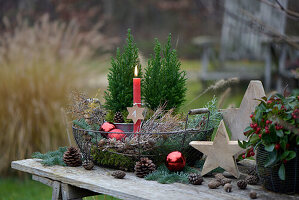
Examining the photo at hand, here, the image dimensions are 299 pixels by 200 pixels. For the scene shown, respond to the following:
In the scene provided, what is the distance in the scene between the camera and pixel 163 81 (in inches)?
69.3

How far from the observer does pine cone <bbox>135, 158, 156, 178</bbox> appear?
143 centimetres

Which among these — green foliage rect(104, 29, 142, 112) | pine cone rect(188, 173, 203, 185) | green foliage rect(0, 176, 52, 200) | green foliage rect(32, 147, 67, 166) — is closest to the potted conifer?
green foliage rect(104, 29, 142, 112)

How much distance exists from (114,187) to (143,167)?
172 millimetres

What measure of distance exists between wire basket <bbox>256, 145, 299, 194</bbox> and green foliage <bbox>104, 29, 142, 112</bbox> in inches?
27.9

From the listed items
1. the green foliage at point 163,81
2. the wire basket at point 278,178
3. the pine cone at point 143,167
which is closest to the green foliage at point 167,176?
the pine cone at point 143,167

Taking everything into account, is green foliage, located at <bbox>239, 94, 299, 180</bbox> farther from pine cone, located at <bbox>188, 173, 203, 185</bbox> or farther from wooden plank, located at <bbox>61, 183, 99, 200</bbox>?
wooden plank, located at <bbox>61, 183, 99, 200</bbox>

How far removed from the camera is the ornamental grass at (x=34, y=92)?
128 inches

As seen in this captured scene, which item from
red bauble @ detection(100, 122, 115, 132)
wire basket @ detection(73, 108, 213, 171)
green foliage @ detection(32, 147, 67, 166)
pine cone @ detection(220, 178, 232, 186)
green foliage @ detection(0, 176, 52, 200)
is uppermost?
red bauble @ detection(100, 122, 115, 132)

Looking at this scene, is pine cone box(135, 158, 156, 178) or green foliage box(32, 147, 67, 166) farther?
green foliage box(32, 147, 67, 166)

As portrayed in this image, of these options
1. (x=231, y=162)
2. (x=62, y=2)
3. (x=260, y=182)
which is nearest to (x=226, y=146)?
(x=231, y=162)

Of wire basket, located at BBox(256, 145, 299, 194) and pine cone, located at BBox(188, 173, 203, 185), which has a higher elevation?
wire basket, located at BBox(256, 145, 299, 194)

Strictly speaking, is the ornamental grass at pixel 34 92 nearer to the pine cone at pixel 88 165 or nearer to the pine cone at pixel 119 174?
the pine cone at pixel 88 165

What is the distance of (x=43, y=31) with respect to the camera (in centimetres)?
368

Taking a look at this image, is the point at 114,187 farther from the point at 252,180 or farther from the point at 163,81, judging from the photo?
the point at 163,81
